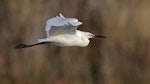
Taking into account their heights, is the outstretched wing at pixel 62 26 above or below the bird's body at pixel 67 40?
above

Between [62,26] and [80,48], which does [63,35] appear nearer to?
[62,26]

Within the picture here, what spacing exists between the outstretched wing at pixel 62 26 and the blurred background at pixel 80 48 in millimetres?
605

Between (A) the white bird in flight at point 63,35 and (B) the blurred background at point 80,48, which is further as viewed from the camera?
(B) the blurred background at point 80,48

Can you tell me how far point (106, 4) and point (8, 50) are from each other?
0.64 m

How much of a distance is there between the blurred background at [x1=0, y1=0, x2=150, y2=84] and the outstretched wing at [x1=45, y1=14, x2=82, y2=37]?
60 cm

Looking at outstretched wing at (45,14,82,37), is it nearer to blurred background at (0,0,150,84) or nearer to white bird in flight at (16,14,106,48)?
white bird in flight at (16,14,106,48)

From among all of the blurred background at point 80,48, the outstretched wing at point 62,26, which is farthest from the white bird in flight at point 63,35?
the blurred background at point 80,48

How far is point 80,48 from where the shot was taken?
15.6 ft

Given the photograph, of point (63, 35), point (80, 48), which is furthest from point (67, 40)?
point (80, 48)

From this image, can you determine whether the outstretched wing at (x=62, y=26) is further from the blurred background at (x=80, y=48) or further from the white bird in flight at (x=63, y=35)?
the blurred background at (x=80, y=48)

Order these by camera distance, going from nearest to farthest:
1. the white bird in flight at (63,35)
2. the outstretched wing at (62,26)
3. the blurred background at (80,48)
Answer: the outstretched wing at (62,26) → the white bird in flight at (63,35) → the blurred background at (80,48)

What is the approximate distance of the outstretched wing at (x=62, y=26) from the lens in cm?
387

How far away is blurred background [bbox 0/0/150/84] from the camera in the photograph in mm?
4699

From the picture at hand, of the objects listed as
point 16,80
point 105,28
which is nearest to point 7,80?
point 16,80
